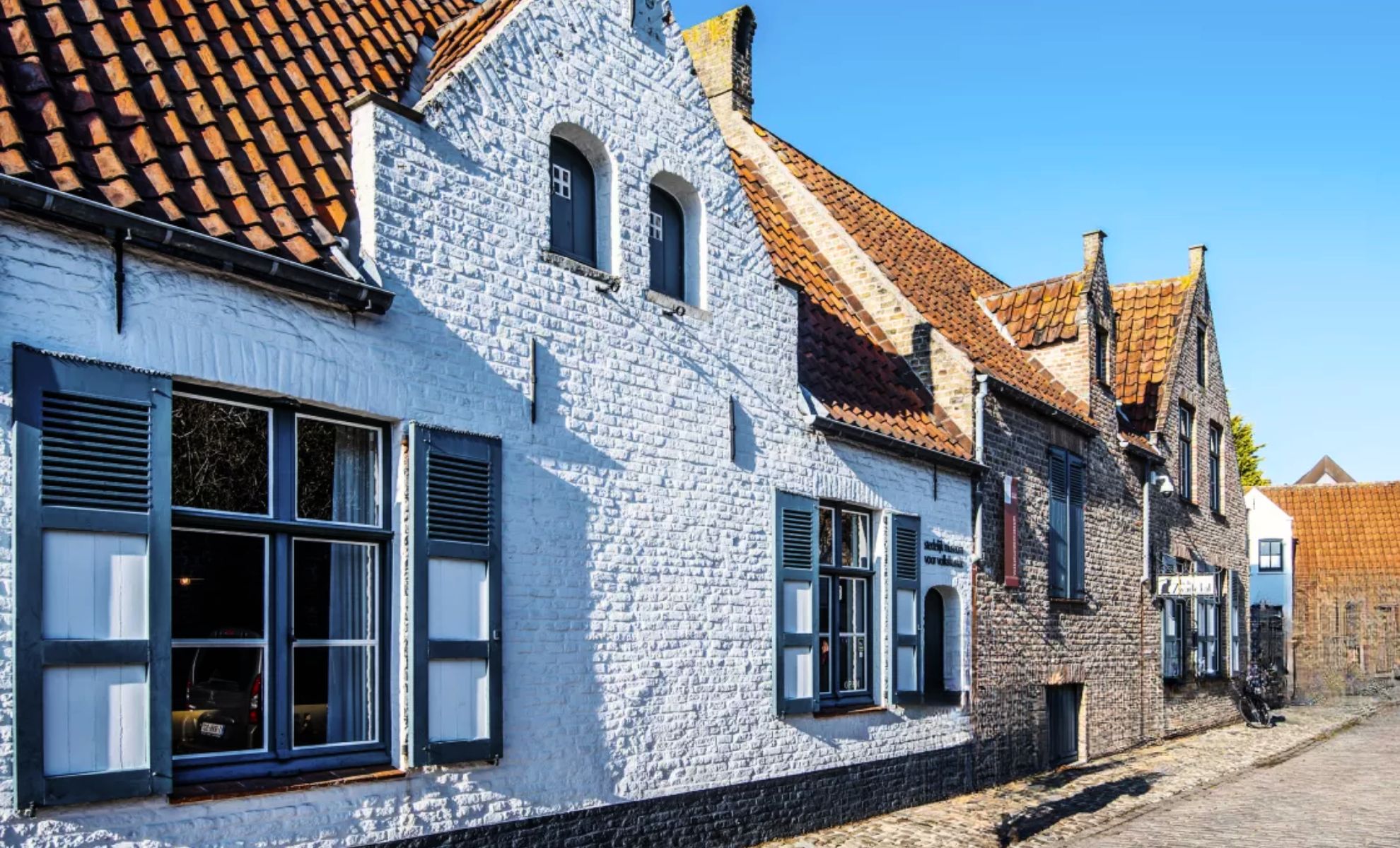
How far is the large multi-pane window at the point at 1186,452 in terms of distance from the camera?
2052 centimetres

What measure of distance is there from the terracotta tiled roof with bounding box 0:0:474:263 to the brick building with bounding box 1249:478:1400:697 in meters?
29.4

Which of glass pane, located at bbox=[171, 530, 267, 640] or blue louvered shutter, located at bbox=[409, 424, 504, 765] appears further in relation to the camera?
blue louvered shutter, located at bbox=[409, 424, 504, 765]

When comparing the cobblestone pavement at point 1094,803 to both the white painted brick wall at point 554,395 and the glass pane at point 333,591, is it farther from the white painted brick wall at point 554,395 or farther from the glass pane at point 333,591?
the glass pane at point 333,591

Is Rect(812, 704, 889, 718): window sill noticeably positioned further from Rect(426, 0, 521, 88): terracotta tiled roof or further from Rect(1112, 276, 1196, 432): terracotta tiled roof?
Rect(1112, 276, 1196, 432): terracotta tiled roof

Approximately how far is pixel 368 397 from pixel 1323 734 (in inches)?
734

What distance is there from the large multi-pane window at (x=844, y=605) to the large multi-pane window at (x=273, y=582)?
4.71 meters

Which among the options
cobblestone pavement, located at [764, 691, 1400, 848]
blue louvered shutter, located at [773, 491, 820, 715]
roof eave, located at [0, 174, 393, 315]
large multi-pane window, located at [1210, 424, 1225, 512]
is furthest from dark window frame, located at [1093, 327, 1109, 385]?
roof eave, located at [0, 174, 393, 315]

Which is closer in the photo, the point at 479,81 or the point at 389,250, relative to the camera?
the point at 389,250

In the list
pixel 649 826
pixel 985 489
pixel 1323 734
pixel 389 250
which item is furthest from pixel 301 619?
pixel 1323 734

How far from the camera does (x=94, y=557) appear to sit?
220 inches

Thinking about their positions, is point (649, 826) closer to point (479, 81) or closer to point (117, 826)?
point (117, 826)

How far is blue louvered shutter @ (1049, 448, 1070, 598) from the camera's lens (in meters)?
15.3

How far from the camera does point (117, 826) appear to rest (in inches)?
219

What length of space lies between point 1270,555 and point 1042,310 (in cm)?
2527
